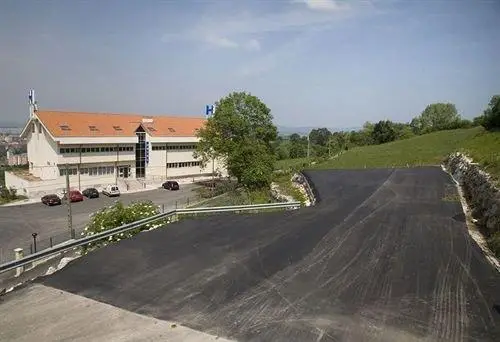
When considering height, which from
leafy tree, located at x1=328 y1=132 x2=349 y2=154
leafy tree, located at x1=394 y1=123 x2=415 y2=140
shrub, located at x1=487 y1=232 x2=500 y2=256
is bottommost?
shrub, located at x1=487 y1=232 x2=500 y2=256

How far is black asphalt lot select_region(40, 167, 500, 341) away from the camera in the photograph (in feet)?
26.3

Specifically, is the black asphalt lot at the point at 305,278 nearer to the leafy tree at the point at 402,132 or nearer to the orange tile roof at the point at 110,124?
the orange tile roof at the point at 110,124

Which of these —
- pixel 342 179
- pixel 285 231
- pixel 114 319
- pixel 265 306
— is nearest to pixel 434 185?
pixel 342 179

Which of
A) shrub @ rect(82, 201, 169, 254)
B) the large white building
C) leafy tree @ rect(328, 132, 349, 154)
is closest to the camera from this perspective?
shrub @ rect(82, 201, 169, 254)

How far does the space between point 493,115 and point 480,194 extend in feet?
80.7

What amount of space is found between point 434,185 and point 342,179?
6.03 metres

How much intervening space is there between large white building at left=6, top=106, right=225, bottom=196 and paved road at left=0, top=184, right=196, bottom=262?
541cm

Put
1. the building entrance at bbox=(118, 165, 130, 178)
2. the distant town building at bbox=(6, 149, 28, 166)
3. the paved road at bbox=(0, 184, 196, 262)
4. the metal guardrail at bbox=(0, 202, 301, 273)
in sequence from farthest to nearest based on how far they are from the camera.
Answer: the distant town building at bbox=(6, 149, 28, 166)
the building entrance at bbox=(118, 165, 130, 178)
the paved road at bbox=(0, 184, 196, 262)
the metal guardrail at bbox=(0, 202, 301, 273)

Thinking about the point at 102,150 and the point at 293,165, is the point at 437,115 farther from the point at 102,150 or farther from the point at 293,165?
the point at 102,150

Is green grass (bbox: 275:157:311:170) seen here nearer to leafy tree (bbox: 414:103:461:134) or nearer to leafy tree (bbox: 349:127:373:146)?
leafy tree (bbox: 349:127:373:146)

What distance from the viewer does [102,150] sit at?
49.2 meters

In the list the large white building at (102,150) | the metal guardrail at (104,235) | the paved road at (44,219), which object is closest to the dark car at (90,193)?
the paved road at (44,219)

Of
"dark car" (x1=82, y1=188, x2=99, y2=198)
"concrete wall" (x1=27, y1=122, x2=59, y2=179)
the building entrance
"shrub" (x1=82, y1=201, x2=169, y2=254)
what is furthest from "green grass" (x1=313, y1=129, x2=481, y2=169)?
"shrub" (x1=82, y1=201, x2=169, y2=254)

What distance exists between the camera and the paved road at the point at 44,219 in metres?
25.9
